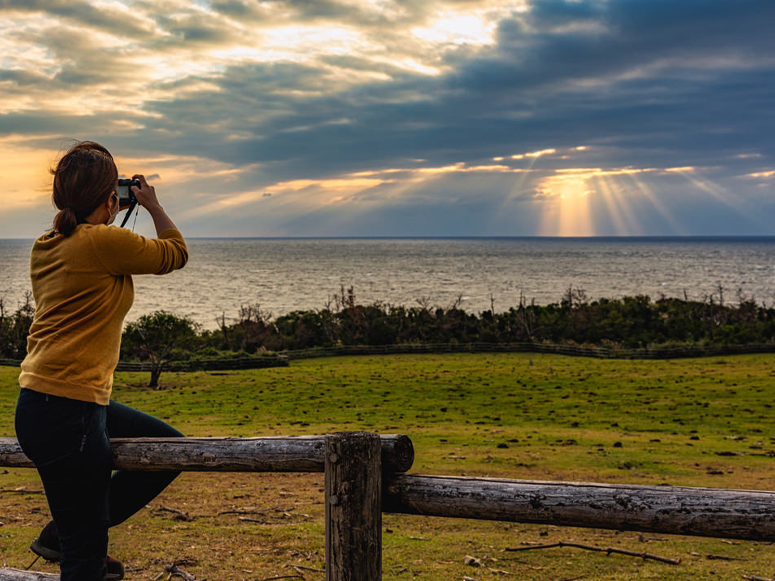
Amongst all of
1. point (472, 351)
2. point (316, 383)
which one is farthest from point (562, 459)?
point (472, 351)

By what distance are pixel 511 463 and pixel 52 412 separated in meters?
12.5

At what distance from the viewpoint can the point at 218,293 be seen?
121188mm

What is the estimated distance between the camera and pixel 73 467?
371 centimetres

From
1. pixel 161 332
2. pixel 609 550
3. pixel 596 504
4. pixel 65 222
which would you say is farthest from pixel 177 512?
pixel 161 332

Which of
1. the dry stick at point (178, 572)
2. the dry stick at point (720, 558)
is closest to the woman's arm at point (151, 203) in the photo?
the dry stick at point (178, 572)

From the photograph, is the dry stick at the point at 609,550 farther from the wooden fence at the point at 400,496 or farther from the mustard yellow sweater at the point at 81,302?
the mustard yellow sweater at the point at 81,302

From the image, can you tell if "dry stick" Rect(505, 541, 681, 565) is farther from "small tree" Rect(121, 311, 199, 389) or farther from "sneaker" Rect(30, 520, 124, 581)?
"small tree" Rect(121, 311, 199, 389)

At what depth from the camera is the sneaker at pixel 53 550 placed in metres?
4.26

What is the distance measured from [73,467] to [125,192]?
5.11ft

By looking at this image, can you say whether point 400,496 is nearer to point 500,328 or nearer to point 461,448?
point 461,448

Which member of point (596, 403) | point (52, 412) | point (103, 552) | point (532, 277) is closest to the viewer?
point (52, 412)

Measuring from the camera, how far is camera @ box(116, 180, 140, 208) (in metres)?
4.09

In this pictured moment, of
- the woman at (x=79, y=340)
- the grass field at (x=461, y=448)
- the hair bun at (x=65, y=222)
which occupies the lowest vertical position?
the grass field at (x=461, y=448)

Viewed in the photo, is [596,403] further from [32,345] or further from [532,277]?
[532,277]
